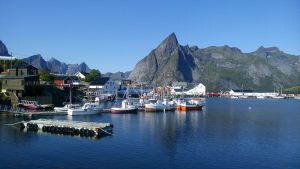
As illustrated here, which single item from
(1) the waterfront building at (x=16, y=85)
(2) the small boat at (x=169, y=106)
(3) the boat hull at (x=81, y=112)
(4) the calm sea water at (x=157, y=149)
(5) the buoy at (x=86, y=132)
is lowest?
(4) the calm sea water at (x=157, y=149)

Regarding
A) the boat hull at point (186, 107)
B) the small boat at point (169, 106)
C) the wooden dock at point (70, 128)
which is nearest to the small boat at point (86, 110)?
the wooden dock at point (70, 128)

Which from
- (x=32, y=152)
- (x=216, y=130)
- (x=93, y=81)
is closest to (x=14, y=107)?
(x=32, y=152)

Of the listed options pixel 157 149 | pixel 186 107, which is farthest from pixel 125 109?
pixel 157 149

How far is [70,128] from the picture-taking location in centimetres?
4378

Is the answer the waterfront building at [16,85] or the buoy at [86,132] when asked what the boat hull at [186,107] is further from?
the buoy at [86,132]

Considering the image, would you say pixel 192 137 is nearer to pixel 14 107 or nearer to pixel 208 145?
pixel 208 145

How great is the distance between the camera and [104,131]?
43469 mm

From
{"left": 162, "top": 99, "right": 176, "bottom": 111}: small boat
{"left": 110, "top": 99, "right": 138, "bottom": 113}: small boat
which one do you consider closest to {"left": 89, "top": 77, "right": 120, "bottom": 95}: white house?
{"left": 162, "top": 99, "right": 176, "bottom": 111}: small boat

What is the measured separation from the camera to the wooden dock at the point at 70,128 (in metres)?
42.8

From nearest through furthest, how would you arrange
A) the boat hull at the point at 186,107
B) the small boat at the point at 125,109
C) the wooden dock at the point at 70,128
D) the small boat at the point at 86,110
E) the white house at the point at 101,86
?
the wooden dock at the point at 70,128
the small boat at the point at 86,110
the small boat at the point at 125,109
the boat hull at the point at 186,107
the white house at the point at 101,86

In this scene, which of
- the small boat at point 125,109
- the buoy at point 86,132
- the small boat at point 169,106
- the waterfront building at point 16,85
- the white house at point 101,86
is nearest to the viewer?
the buoy at point 86,132

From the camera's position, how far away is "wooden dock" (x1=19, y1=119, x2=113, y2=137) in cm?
4275

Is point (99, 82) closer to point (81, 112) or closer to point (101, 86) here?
point (101, 86)

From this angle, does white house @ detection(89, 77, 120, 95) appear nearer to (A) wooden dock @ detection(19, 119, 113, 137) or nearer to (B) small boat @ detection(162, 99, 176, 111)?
(B) small boat @ detection(162, 99, 176, 111)
